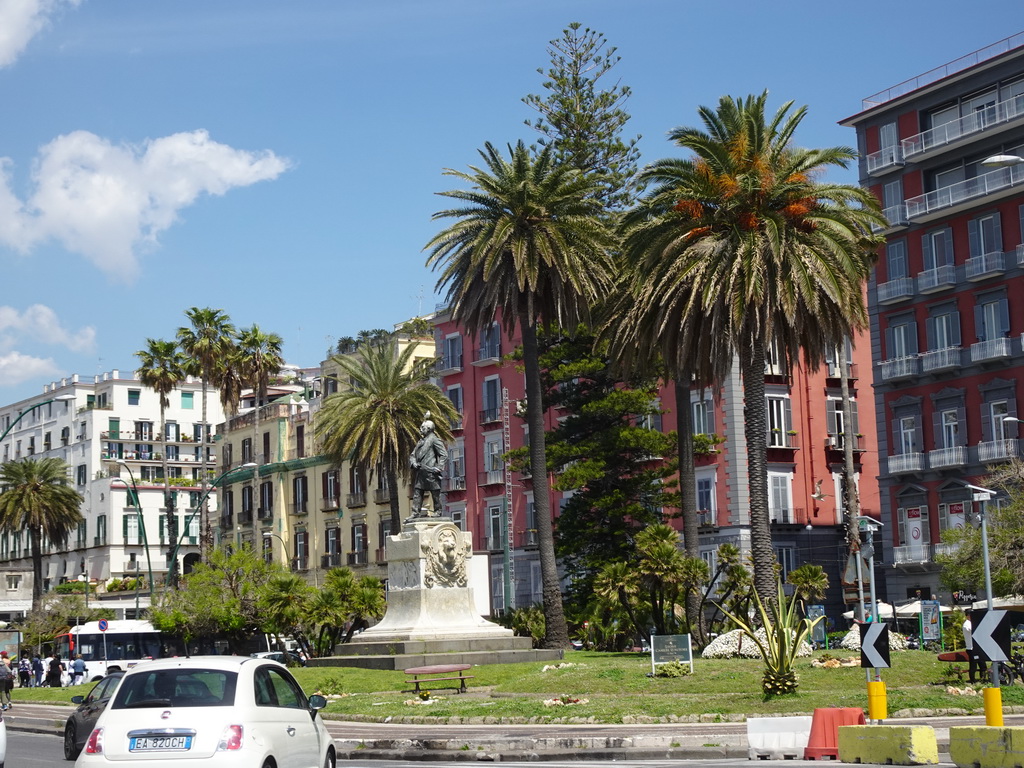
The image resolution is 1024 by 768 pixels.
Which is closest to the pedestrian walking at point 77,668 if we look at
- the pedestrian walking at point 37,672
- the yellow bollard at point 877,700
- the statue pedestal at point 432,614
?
the pedestrian walking at point 37,672

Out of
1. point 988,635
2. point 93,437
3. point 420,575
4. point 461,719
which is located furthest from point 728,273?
point 93,437

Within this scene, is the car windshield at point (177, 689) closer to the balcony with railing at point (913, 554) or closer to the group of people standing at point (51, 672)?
the group of people standing at point (51, 672)

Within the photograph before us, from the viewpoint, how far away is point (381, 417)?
6206 cm

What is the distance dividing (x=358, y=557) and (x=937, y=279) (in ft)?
122

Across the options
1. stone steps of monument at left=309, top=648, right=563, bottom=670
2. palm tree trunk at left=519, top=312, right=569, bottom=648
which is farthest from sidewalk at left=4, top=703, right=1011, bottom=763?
palm tree trunk at left=519, top=312, right=569, bottom=648

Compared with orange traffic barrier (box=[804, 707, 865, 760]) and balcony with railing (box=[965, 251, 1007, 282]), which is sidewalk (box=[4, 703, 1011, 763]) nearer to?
orange traffic barrier (box=[804, 707, 865, 760])

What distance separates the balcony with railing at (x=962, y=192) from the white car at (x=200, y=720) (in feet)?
154

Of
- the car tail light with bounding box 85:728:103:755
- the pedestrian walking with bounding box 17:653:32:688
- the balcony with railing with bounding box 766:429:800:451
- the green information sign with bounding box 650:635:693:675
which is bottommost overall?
the pedestrian walking with bounding box 17:653:32:688

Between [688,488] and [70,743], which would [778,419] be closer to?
[688,488]

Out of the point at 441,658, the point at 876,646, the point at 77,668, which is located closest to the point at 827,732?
the point at 876,646

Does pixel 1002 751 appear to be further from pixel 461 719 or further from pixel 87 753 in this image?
pixel 461 719

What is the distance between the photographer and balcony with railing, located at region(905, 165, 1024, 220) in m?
56.2

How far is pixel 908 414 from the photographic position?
60.4m

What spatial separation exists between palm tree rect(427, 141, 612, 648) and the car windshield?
3215 cm
